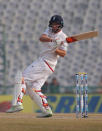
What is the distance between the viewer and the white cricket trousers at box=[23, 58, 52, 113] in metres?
7.62

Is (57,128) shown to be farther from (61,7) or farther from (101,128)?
(61,7)

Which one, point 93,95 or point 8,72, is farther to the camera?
point 8,72

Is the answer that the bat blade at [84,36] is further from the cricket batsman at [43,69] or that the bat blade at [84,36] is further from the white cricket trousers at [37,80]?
the white cricket trousers at [37,80]

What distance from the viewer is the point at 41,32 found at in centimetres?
1627

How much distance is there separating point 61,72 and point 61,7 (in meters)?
2.49

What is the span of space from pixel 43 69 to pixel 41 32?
8635 mm

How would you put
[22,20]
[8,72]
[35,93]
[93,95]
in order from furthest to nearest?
1. [22,20]
2. [8,72]
3. [93,95]
4. [35,93]

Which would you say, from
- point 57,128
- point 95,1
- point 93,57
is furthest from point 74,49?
point 57,128

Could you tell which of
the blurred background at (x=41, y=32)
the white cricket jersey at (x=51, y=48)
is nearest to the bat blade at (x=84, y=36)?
the white cricket jersey at (x=51, y=48)

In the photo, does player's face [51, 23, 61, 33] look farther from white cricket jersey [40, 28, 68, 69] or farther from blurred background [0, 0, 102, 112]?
blurred background [0, 0, 102, 112]

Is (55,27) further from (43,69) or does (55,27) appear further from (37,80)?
(37,80)

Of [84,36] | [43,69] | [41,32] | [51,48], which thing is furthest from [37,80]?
[41,32]

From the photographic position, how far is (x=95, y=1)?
55.4 ft

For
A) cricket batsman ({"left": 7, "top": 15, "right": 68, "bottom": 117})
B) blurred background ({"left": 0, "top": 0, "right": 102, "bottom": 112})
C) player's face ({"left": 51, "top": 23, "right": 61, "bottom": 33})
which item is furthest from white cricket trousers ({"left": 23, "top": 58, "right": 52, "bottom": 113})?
blurred background ({"left": 0, "top": 0, "right": 102, "bottom": 112})
